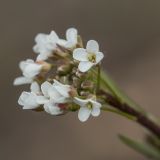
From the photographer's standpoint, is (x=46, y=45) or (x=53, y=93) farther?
(x=46, y=45)

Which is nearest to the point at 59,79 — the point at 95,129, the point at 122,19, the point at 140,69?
the point at 95,129

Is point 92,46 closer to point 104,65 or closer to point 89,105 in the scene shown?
point 89,105

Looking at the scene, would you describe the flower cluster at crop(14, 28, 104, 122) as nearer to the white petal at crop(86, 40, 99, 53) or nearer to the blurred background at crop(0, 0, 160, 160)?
the white petal at crop(86, 40, 99, 53)

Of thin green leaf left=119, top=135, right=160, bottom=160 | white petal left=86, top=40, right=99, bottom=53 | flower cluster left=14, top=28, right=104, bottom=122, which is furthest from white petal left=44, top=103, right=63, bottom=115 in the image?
thin green leaf left=119, top=135, right=160, bottom=160

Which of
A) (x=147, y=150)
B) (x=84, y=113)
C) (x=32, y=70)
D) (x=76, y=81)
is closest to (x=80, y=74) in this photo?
(x=76, y=81)

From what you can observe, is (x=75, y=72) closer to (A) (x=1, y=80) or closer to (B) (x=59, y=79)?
(B) (x=59, y=79)

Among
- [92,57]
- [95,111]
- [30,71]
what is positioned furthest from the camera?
[30,71]

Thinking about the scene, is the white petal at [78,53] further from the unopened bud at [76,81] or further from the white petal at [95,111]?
the white petal at [95,111]

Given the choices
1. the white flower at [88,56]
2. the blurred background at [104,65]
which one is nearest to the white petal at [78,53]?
the white flower at [88,56]
